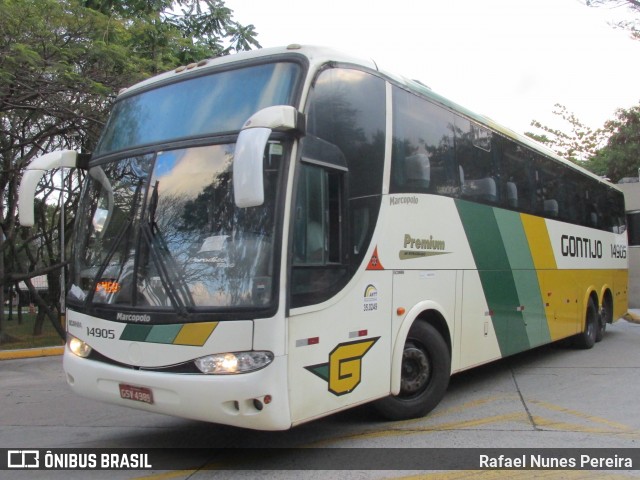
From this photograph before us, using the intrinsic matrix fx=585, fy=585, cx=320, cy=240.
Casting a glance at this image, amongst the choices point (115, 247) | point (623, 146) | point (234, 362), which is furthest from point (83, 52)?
point (623, 146)

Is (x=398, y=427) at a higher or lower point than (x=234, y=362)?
lower

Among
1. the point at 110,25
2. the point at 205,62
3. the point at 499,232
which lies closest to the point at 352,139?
the point at 205,62

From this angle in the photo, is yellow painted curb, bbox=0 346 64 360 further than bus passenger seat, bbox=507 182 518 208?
Yes

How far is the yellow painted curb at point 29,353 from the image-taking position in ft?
37.9

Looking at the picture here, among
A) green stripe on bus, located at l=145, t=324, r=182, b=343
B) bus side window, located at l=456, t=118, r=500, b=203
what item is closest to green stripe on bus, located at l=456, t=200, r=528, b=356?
bus side window, located at l=456, t=118, r=500, b=203

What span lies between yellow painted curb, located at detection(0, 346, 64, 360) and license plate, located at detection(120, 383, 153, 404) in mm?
8268

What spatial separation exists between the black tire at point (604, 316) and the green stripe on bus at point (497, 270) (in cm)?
464

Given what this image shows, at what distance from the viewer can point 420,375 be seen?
243 inches

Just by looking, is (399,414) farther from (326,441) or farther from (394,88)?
(394,88)

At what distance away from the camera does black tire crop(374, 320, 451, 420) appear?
5953 millimetres

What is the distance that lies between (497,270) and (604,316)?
618cm

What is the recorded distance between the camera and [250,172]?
3.78 metres

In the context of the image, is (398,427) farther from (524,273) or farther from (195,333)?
(524,273)

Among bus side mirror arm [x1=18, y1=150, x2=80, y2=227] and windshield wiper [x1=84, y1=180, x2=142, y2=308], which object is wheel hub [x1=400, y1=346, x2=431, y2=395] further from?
bus side mirror arm [x1=18, y1=150, x2=80, y2=227]
